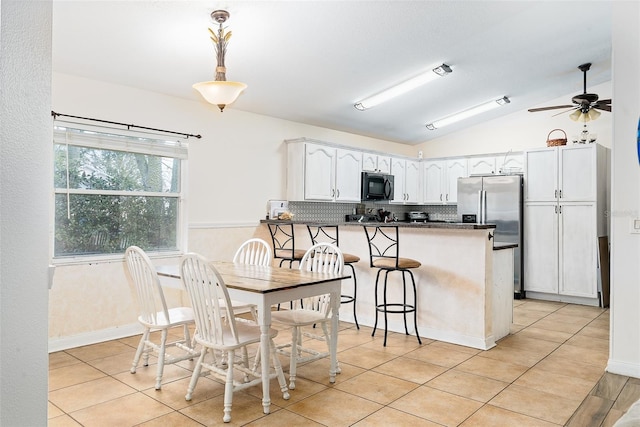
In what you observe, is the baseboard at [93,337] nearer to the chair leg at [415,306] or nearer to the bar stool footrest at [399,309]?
the bar stool footrest at [399,309]

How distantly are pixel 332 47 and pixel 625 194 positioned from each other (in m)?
2.66

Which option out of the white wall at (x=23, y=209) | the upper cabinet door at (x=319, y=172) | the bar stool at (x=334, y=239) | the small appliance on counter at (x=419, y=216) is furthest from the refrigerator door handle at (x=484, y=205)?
the white wall at (x=23, y=209)

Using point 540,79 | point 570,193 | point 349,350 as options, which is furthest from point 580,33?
point 349,350

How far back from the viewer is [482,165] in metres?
7.20

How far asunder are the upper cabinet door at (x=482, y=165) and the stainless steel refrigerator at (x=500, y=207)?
50 centimetres

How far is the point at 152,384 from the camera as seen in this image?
10.3ft

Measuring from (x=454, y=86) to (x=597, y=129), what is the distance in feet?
7.83

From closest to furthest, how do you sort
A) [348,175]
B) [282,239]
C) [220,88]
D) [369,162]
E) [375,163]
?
1. [220,88]
2. [282,239]
3. [348,175]
4. [369,162]
5. [375,163]

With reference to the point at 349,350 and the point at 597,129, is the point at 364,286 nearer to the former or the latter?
the point at 349,350

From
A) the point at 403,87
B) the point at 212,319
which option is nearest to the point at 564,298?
the point at 403,87

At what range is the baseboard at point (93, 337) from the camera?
388 cm

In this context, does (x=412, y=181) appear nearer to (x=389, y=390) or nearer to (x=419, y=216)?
(x=419, y=216)

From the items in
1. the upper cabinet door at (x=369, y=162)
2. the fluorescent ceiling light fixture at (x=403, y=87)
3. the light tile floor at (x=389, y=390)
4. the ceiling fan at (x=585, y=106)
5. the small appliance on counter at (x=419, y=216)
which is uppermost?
the fluorescent ceiling light fixture at (x=403, y=87)

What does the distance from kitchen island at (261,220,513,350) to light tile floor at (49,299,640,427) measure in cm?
17
